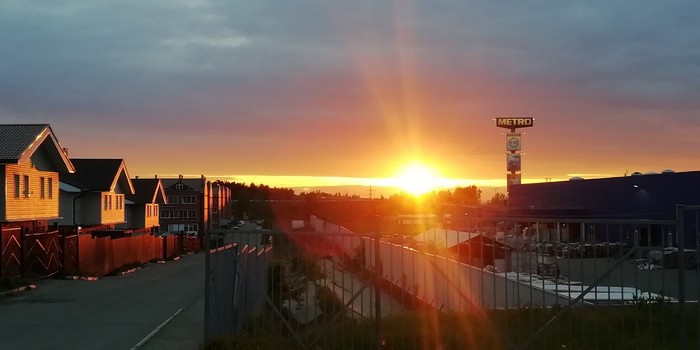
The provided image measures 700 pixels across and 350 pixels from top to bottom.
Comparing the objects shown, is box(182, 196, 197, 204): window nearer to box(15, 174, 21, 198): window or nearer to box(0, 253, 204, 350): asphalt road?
box(15, 174, 21, 198): window

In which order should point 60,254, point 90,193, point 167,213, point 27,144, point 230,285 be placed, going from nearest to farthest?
1. point 230,285
2. point 60,254
3. point 27,144
4. point 90,193
5. point 167,213

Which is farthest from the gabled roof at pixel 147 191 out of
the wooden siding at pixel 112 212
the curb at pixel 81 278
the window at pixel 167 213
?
the curb at pixel 81 278

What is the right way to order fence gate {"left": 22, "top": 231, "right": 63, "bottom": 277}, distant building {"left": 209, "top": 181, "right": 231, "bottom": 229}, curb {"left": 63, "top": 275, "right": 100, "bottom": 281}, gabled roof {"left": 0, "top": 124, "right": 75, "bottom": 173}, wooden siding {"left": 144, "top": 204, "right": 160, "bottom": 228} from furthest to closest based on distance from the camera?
1. distant building {"left": 209, "top": 181, "right": 231, "bottom": 229}
2. wooden siding {"left": 144, "top": 204, "right": 160, "bottom": 228}
3. gabled roof {"left": 0, "top": 124, "right": 75, "bottom": 173}
4. curb {"left": 63, "top": 275, "right": 100, "bottom": 281}
5. fence gate {"left": 22, "top": 231, "right": 63, "bottom": 277}

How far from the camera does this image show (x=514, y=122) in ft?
349

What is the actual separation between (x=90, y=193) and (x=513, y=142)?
7071 cm

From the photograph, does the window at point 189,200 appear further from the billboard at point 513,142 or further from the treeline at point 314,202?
the billboard at point 513,142

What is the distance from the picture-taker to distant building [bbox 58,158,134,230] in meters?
48.9

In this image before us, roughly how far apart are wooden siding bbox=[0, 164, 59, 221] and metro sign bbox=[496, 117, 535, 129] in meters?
79.9

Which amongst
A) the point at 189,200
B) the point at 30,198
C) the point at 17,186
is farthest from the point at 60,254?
the point at 189,200

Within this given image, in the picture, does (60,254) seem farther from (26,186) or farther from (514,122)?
(514,122)

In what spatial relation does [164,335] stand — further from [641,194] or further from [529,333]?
[641,194]

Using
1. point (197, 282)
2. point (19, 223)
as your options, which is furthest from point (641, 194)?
point (19, 223)

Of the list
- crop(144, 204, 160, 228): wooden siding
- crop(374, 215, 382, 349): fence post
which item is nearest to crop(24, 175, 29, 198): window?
crop(374, 215, 382, 349): fence post

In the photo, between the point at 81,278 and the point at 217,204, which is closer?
the point at 81,278
